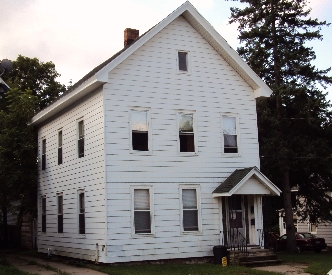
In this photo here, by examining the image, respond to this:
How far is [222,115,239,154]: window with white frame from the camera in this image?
22.1 metres

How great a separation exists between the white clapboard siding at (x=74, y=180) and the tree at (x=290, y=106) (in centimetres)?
1113

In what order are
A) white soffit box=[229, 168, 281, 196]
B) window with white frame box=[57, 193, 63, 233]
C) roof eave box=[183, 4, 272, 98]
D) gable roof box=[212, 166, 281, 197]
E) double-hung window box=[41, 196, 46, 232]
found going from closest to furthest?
gable roof box=[212, 166, 281, 197], white soffit box=[229, 168, 281, 196], roof eave box=[183, 4, 272, 98], window with white frame box=[57, 193, 63, 233], double-hung window box=[41, 196, 46, 232]

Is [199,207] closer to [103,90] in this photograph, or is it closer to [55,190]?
[103,90]

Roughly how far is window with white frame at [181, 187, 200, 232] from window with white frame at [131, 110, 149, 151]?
239cm

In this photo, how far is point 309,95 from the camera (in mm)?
30719

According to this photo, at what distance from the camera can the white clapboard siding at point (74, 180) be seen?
65.8 ft

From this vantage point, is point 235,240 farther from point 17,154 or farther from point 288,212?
point 17,154

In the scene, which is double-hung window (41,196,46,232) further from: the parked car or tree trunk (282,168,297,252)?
the parked car

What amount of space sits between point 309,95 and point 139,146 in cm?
1425

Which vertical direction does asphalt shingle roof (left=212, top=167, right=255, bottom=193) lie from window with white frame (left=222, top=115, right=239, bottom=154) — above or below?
below

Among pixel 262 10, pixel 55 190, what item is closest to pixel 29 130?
pixel 55 190

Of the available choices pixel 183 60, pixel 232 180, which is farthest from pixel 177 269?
pixel 183 60

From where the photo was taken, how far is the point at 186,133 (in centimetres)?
2128

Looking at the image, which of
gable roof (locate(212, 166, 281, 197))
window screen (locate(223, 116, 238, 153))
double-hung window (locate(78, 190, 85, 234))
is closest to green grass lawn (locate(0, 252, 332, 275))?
double-hung window (locate(78, 190, 85, 234))
